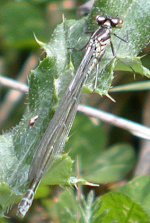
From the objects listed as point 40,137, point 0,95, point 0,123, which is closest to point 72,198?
point 40,137

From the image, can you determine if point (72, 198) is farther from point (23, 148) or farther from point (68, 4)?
point (68, 4)

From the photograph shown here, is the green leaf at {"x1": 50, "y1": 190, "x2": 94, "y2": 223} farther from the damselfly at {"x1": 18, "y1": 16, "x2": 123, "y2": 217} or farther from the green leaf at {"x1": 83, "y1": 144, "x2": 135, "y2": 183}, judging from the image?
the green leaf at {"x1": 83, "y1": 144, "x2": 135, "y2": 183}

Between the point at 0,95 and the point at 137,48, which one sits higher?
the point at 137,48

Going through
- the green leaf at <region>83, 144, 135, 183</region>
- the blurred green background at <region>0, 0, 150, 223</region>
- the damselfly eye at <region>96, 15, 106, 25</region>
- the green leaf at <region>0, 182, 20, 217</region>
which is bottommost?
the green leaf at <region>83, 144, 135, 183</region>

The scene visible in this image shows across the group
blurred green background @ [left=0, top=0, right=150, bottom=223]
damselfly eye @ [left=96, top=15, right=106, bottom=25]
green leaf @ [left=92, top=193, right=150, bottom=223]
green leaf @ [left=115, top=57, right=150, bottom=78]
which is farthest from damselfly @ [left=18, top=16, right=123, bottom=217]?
blurred green background @ [left=0, top=0, right=150, bottom=223]

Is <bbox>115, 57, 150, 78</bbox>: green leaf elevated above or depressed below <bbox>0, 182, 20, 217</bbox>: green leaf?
above

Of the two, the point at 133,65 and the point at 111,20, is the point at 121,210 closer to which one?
the point at 133,65

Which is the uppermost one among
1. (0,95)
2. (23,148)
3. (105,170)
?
(23,148)
